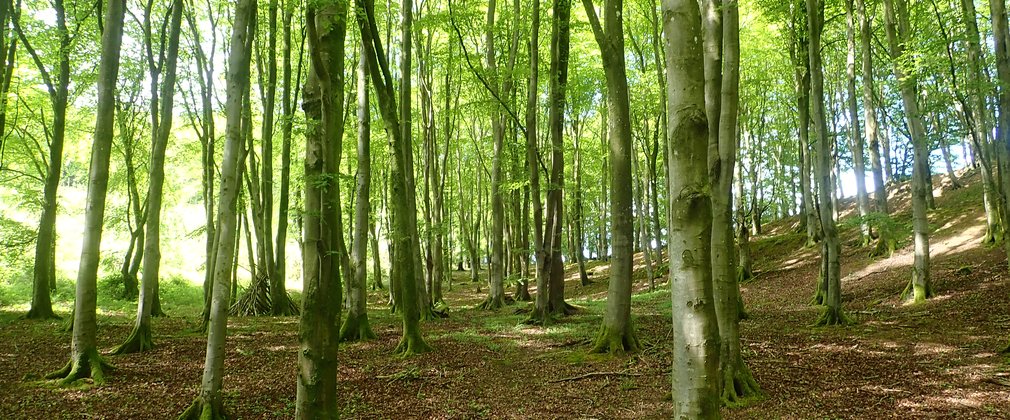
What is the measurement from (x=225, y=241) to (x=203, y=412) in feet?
5.83

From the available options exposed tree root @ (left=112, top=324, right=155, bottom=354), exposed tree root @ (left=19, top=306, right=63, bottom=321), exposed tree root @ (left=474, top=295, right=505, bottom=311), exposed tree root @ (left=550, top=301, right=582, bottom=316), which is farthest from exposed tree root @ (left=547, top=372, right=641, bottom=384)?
exposed tree root @ (left=19, top=306, right=63, bottom=321)

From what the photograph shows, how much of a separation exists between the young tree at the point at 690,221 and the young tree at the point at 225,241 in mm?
4536

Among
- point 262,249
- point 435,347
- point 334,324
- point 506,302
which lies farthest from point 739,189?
point 334,324

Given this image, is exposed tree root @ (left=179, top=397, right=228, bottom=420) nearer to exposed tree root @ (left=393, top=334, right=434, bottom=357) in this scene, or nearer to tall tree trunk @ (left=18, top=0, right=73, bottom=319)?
exposed tree root @ (left=393, top=334, right=434, bottom=357)

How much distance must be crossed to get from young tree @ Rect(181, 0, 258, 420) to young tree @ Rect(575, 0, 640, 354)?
18.3ft

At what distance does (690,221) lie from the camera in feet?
10.0

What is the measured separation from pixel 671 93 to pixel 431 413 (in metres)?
4.66

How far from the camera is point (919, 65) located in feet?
33.8

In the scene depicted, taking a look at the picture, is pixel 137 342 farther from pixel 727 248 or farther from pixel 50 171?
pixel 727 248

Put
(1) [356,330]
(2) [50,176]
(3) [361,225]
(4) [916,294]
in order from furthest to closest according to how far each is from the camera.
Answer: (2) [50,176] → (4) [916,294] → (1) [356,330] → (3) [361,225]

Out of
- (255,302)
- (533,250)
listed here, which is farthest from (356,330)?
(255,302)

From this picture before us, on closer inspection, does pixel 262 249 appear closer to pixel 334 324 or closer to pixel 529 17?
pixel 529 17

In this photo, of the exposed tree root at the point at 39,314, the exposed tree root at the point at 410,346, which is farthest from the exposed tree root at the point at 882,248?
the exposed tree root at the point at 39,314

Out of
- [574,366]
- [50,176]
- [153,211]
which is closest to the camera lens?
[574,366]
